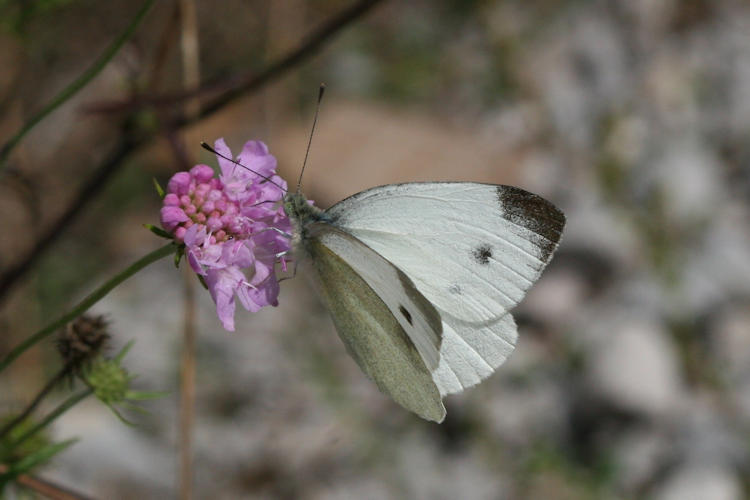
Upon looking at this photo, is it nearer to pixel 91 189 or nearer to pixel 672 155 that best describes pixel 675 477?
pixel 672 155

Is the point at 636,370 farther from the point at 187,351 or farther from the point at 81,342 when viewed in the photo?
the point at 81,342

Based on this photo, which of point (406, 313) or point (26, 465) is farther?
point (406, 313)

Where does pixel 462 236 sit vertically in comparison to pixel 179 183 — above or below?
below

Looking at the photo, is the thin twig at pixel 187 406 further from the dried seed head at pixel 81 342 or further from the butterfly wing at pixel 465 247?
the butterfly wing at pixel 465 247

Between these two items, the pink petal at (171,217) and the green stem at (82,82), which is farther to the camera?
the green stem at (82,82)

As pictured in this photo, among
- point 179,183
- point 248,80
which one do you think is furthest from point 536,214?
point 248,80

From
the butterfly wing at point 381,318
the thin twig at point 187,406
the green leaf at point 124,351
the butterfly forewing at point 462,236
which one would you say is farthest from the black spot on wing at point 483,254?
the thin twig at point 187,406

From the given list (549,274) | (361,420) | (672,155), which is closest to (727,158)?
(672,155)
